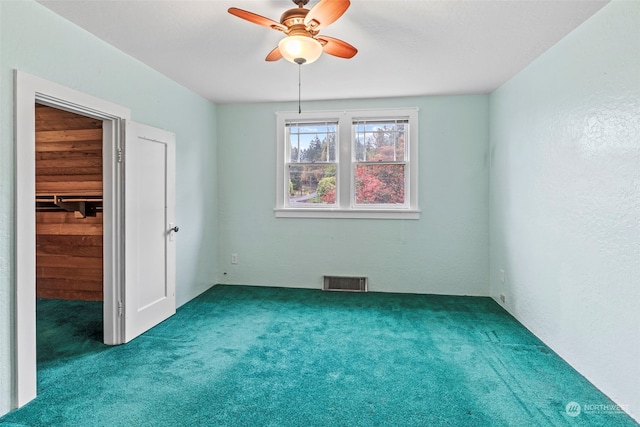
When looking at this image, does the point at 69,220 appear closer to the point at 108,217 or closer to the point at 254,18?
the point at 108,217

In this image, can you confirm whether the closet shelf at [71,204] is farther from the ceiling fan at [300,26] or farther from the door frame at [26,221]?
the ceiling fan at [300,26]

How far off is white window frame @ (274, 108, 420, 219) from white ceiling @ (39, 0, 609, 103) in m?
0.54

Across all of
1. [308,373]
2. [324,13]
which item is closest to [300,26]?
[324,13]

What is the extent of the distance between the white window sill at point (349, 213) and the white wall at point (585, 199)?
4.01 feet

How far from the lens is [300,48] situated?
2053 mm

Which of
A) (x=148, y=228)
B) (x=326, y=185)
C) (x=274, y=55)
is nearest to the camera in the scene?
(x=274, y=55)

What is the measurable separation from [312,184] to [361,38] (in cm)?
219

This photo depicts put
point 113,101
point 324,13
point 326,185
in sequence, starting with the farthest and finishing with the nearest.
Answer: point 326,185 → point 113,101 → point 324,13

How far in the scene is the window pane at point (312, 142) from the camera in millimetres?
4457

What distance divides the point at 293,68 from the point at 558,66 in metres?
2.15

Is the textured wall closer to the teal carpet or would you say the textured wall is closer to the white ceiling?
the white ceiling

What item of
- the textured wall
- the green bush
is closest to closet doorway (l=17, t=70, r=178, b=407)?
the textured wall

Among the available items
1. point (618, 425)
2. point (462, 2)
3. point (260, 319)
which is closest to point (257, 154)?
point (260, 319)

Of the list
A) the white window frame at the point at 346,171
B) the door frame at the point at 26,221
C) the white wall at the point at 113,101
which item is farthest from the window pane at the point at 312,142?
the door frame at the point at 26,221
